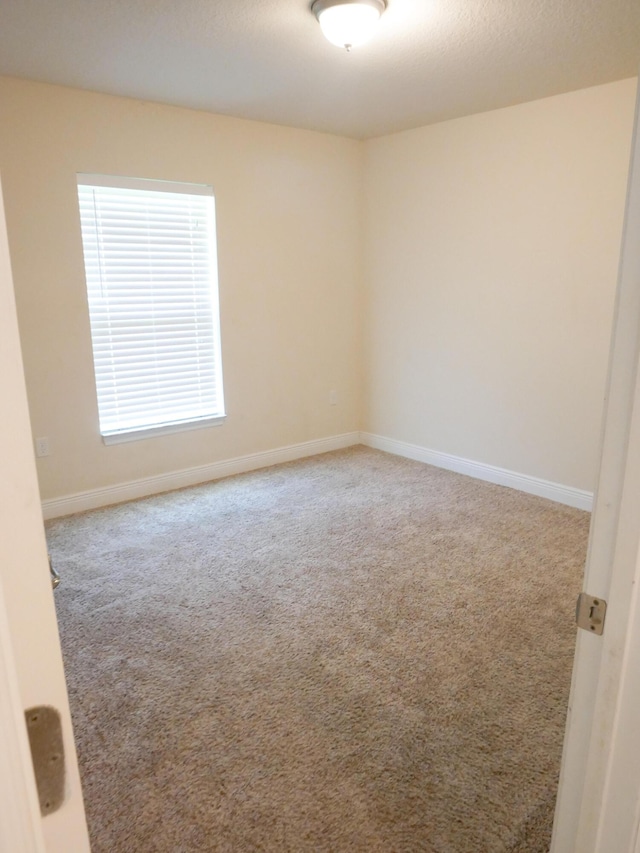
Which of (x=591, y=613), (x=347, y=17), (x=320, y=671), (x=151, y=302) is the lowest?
(x=320, y=671)

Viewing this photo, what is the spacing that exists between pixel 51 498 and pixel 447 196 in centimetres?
335

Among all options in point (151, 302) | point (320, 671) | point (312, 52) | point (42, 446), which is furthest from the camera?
point (151, 302)

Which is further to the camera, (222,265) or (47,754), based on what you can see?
(222,265)

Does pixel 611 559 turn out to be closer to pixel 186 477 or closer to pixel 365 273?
pixel 186 477

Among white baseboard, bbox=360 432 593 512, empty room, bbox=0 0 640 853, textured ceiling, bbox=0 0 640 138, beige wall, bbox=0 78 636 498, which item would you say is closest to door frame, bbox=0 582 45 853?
empty room, bbox=0 0 640 853

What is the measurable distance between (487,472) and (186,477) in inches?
86.1

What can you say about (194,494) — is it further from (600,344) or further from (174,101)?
(600,344)

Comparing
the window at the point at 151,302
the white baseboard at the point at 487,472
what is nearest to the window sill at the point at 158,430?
the window at the point at 151,302

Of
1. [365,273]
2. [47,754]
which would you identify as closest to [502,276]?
[365,273]

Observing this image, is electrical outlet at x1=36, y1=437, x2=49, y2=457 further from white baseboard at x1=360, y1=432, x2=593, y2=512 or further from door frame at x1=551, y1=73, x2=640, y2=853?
door frame at x1=551, y1=73, x2=640, y2=853

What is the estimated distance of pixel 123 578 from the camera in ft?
9.66

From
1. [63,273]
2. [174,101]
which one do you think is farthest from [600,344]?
[63,273]

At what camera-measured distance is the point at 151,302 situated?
3.88 meters

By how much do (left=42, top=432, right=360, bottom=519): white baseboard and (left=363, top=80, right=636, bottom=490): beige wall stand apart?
25.3 inches
